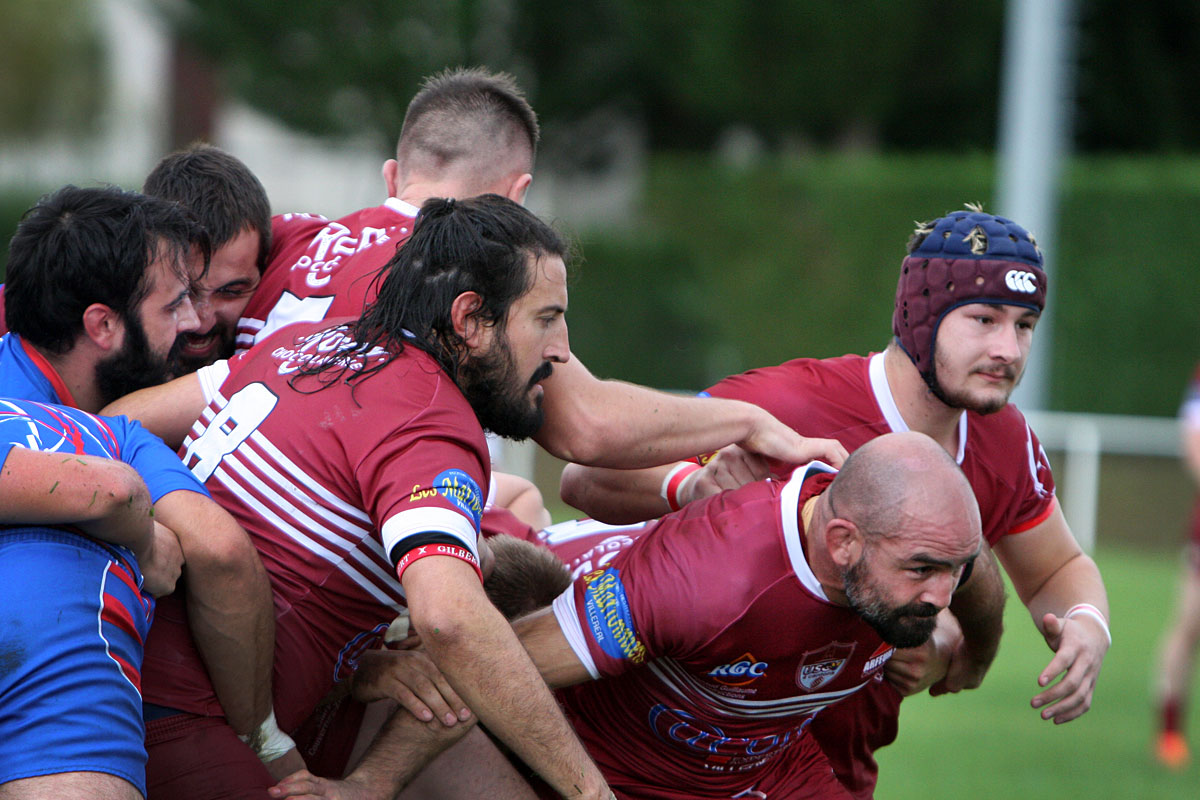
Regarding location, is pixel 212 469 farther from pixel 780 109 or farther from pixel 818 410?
pixel 780 109

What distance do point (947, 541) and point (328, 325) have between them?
1.58 m

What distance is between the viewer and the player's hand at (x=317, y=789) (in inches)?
123

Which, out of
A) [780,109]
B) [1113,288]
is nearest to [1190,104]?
[1113,288]

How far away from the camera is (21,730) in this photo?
2.67 metres

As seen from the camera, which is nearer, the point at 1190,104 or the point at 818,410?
the point at 818,410

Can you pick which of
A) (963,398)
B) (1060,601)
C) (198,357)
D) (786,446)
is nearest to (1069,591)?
(1060,601)

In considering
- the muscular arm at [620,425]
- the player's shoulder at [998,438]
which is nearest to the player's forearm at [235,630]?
the muscular arm at [620,425]

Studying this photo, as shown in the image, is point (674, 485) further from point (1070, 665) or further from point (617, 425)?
point (1070, 665)

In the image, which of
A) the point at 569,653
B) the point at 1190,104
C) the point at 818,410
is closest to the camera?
the point at 569,653

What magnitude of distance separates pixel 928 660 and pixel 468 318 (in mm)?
1936

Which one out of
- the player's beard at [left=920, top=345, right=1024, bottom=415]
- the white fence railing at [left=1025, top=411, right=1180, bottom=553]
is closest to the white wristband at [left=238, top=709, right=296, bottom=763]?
the player's beard at [left=920, top=345, right=1024, bottom=415]

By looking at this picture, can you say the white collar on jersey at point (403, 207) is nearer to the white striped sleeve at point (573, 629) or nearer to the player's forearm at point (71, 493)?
the white striped sleeve at point (573, 629)

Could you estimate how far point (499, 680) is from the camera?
2.87 metres

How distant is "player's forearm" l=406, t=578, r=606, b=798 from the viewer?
2.82 m
